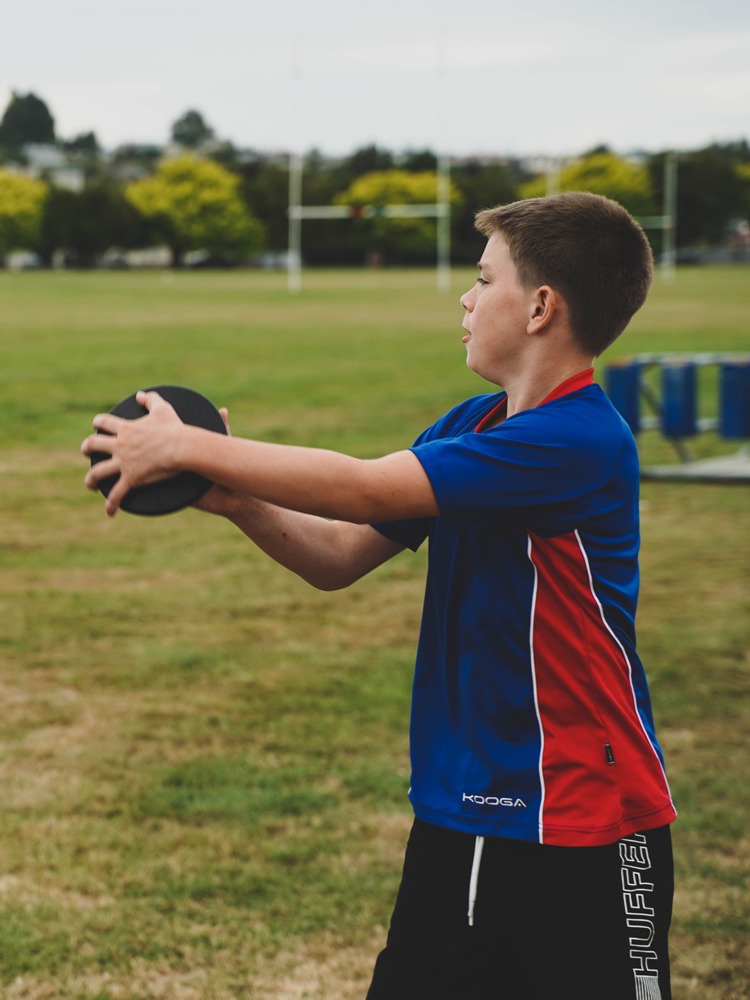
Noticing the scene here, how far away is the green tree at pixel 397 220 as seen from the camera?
97000 mm

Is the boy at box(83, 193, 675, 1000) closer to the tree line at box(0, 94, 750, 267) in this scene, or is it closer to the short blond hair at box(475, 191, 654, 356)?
the short blond hair at box(475, 191, 654, 356)

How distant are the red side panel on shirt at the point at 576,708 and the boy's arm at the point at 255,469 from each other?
0.92ft

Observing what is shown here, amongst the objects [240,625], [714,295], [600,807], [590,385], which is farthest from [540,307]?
[714,295]

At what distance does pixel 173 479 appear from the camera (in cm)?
197

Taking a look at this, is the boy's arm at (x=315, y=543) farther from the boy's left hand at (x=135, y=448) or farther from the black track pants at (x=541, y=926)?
the black track pants at (x=541, y=926)

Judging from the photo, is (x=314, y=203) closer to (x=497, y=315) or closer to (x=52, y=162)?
(x=52, y=162)

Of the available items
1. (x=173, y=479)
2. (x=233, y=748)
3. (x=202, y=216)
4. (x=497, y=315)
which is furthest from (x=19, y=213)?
(x=173, y=479)

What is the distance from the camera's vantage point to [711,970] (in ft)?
11.6

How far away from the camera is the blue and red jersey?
213cm

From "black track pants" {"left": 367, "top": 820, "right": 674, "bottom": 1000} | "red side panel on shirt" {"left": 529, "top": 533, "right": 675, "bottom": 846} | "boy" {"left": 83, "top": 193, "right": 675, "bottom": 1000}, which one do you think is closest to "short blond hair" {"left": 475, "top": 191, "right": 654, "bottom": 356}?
"boy" {"left": 83, "top": 193, "right": 675, "bottom": 1000}

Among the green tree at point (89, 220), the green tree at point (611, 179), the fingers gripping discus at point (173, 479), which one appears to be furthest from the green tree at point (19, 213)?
the fingers gripping discus at point (173, 479)

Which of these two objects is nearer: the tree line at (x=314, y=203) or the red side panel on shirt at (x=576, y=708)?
the red side panel on shirt at (x=576, y=708)

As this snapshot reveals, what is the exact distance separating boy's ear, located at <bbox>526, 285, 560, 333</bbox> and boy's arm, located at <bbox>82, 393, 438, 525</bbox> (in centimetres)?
33

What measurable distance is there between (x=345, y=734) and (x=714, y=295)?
45438 mm
